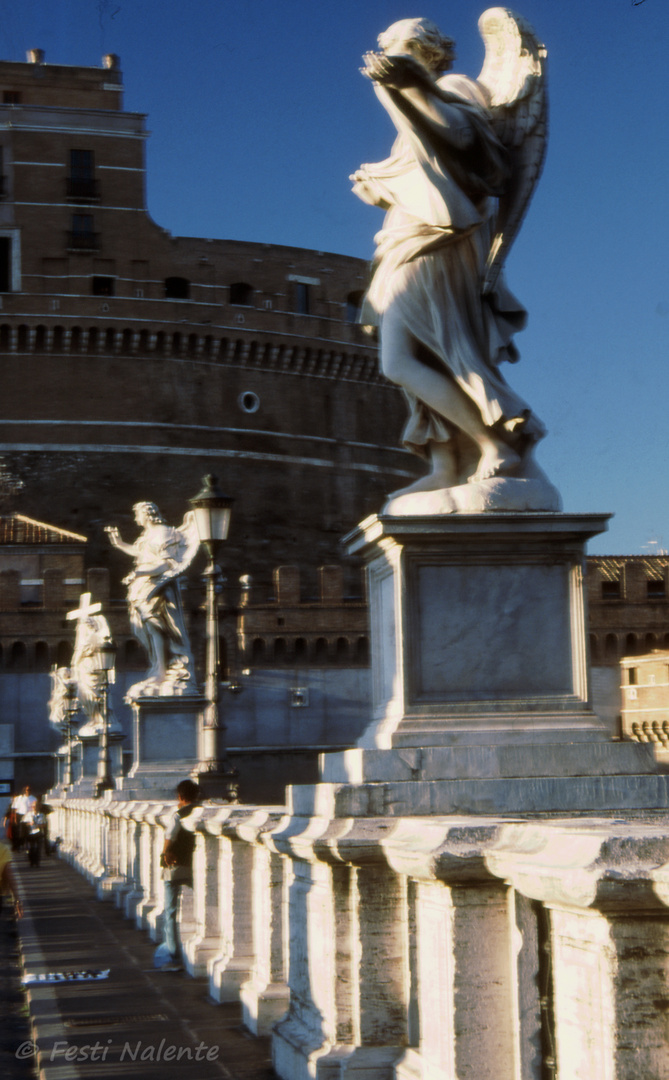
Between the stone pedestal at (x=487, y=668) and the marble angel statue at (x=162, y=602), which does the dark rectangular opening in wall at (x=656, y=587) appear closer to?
the marble angel statue at (x=162, y=602)

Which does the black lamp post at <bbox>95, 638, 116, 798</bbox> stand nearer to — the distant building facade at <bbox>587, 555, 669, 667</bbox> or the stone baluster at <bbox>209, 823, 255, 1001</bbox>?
the stone baluster at <bbox>209, 823, 255, 1001</bbox>

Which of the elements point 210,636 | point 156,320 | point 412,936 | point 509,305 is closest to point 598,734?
point 412,936

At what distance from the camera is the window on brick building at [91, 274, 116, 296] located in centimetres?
4475

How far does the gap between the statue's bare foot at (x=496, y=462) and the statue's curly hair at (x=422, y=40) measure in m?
1.15

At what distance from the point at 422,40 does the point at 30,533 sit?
121 ft

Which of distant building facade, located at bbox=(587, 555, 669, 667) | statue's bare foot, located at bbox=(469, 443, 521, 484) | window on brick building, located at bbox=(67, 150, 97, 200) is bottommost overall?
statue's bare foot, located at bbox=(469, 443, 521, 484)

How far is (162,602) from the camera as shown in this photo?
1277 centimetres

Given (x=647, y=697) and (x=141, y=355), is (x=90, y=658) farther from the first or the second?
(x=141, y=355)

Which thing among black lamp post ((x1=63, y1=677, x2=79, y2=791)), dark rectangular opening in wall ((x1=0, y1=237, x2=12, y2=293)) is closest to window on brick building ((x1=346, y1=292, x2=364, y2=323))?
dark rectangular opening in wall ((x1=0, y1=237, x2=12, y2=293))

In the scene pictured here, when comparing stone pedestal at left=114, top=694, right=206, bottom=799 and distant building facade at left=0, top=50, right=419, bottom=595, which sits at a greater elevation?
distant building facade at left=0, top=50, right=419, bottom=595

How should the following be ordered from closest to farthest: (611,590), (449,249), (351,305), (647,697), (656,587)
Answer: (449,249), (647,697), (611,590), (656,587), (351,305)

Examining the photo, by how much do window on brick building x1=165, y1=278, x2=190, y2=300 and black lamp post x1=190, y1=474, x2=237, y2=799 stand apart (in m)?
36.0

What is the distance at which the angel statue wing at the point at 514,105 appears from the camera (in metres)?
4.40

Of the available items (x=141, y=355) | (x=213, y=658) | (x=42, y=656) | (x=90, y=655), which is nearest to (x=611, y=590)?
(x=141, y=355)
